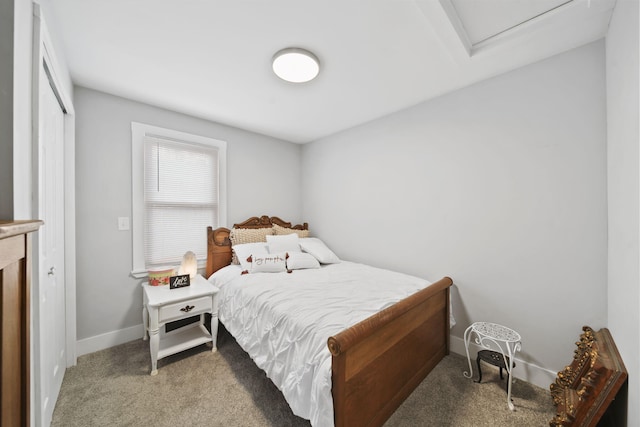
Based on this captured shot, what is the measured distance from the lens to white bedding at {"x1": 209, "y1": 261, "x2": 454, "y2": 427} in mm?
1350

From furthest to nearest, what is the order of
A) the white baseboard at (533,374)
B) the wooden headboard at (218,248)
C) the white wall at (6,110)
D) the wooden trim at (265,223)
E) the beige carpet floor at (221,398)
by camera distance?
the wooden trim at (265,223) < the wooden headboard at (218,248) < the white baseboard at (533,374) < the beige carpet floor at (221,398) < the white wall at (6,110)

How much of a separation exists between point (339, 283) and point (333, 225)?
50.7 inches

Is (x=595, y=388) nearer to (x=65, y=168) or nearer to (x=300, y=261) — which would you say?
(x=300, y=261)

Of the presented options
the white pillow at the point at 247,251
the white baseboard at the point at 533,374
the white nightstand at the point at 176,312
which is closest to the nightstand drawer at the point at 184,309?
the white nightstand at the point at 176,312

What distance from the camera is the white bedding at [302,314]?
1350mm

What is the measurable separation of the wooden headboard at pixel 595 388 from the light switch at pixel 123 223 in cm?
352

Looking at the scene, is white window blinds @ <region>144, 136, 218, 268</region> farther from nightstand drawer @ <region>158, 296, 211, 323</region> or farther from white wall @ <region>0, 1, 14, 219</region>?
white wall @ <region>0, 1, 14, 219</region>

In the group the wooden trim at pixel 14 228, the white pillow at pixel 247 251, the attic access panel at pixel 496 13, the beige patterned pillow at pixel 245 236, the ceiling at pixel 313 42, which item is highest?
the attic access panel at pixel 496 13

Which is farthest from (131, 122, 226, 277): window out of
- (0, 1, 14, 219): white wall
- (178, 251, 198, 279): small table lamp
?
(0, 1, 14, 219): white wall

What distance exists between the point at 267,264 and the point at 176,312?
91 cm

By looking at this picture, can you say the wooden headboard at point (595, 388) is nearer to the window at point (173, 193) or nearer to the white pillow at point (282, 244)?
the white pillow at point (282, 244)

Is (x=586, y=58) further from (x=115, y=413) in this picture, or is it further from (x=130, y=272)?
(x=130, y=272)

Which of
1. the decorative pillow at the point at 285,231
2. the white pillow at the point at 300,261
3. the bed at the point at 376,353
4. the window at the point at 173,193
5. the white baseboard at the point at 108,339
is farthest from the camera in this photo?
the decorative pillow at the point at 285,231

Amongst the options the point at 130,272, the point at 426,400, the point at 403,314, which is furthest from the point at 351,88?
the point at 130,272
